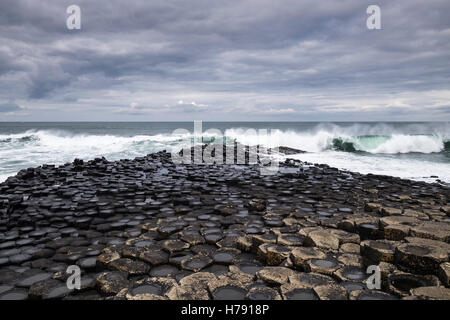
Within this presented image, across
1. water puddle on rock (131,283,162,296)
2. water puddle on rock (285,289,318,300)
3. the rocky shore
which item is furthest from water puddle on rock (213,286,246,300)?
water puddle on rock (131,283,162,296)

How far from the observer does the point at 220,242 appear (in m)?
4.70

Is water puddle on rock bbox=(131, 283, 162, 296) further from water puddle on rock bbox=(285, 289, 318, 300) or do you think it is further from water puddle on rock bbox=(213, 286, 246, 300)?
water puddle on rock bbox=(285, 289, 318, 300)

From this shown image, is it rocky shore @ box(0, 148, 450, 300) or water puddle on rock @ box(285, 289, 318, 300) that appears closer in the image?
water puddle on rock @ box(285, 289, 318, 300)

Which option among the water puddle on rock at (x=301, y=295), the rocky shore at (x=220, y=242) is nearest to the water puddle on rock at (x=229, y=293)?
the rocky shore at (x=220, y=242)

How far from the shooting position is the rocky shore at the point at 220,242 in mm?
3289

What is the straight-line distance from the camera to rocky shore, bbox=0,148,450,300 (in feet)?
10.8

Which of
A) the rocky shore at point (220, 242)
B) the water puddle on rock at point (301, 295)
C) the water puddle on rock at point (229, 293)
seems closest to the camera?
the water puddle on rock at point (301, 295)

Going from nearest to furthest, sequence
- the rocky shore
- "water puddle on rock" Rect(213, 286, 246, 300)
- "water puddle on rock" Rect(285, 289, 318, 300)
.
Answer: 1. "water puddle on rock" Rect(285, 289, 318, 300)
2. "water puddle on rock" Rect(213, 286, 246, 300)
3. the rocky shore

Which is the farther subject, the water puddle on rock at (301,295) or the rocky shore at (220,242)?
the rocky shore at (220,242)

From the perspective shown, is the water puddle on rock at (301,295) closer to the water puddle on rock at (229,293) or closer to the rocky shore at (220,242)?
the rocky shore at (220,242)

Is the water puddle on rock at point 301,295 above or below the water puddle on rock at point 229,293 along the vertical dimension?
above

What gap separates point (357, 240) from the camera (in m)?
4.40

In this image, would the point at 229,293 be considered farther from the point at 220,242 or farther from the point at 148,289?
the point at 220,242

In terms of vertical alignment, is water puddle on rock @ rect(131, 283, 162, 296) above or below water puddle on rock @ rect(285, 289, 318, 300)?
below
